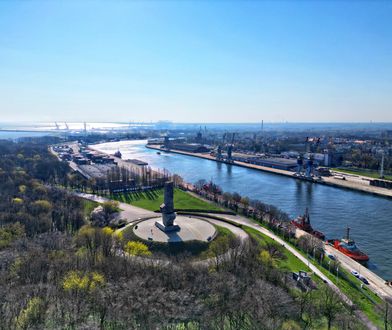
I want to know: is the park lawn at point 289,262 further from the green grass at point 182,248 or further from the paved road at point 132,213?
the paved road at point 132,213

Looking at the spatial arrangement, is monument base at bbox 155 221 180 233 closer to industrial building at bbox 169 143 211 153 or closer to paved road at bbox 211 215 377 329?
paved road at bbox 211 215 377 329

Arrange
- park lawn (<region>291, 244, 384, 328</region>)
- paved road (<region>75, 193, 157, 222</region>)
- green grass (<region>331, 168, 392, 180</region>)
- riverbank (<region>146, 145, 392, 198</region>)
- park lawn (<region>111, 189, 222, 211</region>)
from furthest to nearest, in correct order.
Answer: green grass (<region>331, 168, 392, 180</region>)
riverbank (<region>146, 145, 392, 198</region>)
park lawn (<region>111, 189, 222, 211</region>)
paved road (<region>75, 193, 157, 222</region>)
park lawn (<region>291, 244, 384, 328</region>)

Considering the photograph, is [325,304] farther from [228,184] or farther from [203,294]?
[228,184]

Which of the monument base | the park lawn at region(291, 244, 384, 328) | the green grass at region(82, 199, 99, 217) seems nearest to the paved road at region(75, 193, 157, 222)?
the green grass at region(82, 199, 99, 217)

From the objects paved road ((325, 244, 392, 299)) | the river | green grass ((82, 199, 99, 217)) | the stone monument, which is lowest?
the river

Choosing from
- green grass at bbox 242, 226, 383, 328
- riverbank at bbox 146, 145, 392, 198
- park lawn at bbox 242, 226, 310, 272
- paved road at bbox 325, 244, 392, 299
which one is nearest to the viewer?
green grass at bbox 242, 226, 383, 328

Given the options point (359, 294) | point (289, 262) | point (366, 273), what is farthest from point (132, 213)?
point (359, 294)

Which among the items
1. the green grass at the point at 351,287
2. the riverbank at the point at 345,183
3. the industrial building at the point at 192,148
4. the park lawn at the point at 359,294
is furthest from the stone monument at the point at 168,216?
the industrial building at the point at 192,148

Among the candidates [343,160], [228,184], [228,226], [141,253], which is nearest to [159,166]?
[228,184]
